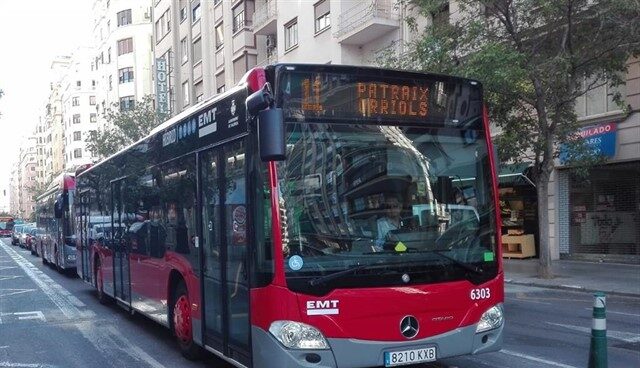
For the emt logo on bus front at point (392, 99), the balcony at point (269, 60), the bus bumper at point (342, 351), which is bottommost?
the bus bumper at point (342, 351)

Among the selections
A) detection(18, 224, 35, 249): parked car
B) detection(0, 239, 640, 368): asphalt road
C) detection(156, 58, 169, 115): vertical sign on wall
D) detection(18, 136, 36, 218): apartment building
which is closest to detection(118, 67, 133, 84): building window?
detection(18, 224, 35, 249): parked car

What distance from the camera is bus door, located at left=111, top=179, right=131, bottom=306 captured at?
10.9m

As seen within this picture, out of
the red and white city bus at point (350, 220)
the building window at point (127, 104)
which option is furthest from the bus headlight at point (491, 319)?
the building window at point (127, 104)

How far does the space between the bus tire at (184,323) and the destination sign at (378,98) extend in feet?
10.3

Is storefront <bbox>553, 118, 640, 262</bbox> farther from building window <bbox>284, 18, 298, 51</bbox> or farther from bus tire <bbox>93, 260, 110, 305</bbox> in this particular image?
building window <bbox>284, 18, 298, 51</bbox>

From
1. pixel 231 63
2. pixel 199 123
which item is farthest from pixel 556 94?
pixel 231 63

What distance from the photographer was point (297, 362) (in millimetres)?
5328

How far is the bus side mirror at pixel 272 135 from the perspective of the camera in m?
5.13

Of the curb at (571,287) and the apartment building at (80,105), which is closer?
the curb at (571,287)

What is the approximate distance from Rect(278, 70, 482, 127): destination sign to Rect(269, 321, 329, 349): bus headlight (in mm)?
1688

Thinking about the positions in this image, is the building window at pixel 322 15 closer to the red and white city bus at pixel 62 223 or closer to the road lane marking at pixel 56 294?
the red and white city bus at pixel 62 223

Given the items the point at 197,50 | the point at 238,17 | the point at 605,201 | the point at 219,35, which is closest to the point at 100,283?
the point at 605,201

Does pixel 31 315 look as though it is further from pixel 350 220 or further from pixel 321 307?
pixel 350 220

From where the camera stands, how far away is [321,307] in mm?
5383
